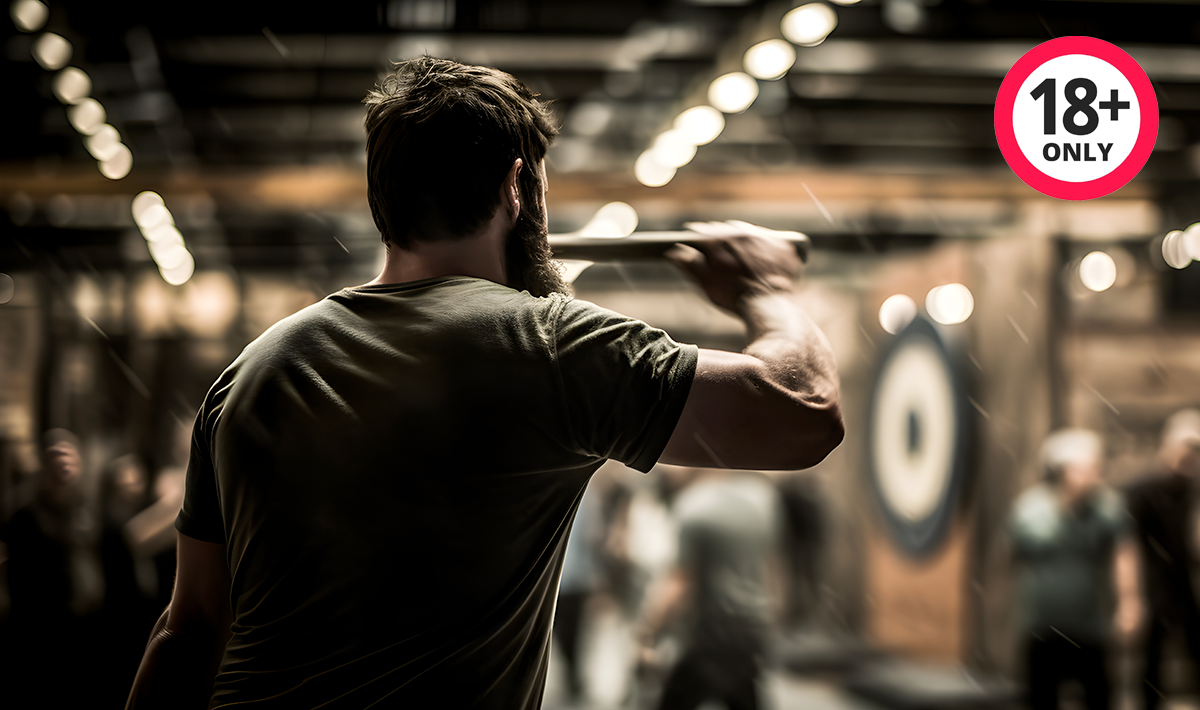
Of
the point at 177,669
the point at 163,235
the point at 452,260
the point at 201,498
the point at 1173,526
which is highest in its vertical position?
the point at 163,235

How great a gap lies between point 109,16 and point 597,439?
4249mm

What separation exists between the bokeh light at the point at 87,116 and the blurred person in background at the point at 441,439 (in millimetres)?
4957

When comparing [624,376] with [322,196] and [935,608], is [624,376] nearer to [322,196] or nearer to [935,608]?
[322,196]

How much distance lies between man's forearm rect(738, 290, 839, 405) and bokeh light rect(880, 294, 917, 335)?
5.41 m

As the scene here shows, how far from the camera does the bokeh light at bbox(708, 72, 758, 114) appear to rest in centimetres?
459

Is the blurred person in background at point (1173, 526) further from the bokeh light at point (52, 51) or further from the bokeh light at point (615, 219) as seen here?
the bokeh light at point (52, 51)

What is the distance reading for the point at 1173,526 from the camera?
4191 mm

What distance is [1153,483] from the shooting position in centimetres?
423

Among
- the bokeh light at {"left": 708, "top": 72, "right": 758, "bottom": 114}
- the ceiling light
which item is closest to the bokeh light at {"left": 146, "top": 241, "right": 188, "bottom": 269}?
the ceiling light

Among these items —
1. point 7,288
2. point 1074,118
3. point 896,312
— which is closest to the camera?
point 1074,118

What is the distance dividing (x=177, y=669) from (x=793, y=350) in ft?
2.58

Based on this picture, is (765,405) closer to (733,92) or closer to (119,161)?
(733,92)

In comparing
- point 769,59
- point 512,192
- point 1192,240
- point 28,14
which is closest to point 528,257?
point 512,192

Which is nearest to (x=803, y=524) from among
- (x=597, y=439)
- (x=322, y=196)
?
(x=322, y=196)
